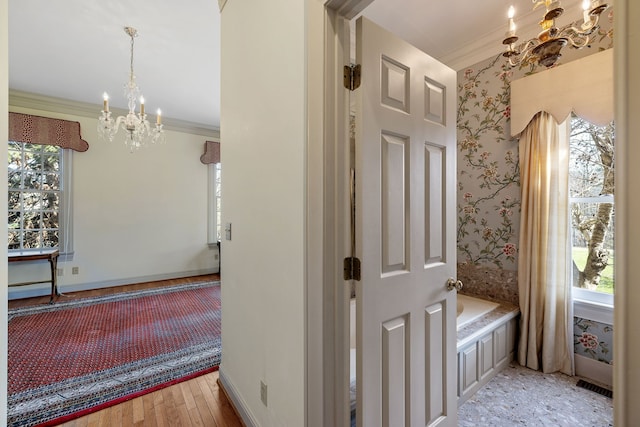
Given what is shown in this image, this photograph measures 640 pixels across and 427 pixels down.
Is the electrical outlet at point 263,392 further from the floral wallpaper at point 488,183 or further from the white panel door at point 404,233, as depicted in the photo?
the floral wallpaper at point 488,183

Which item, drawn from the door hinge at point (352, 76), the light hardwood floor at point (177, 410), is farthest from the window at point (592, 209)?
the light hardwood floor at point (177, 410)

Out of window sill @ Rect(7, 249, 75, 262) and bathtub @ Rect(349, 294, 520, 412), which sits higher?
window sill @ Rect(7, 249, 75, 262)

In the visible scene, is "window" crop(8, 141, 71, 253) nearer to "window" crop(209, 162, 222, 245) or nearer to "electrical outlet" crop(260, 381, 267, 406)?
"window" crop(209, 162, 222, 245)

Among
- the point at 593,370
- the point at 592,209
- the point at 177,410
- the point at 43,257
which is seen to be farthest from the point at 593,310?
the point at 43,257

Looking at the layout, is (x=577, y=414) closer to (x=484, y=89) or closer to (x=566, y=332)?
(x=566, y=332)

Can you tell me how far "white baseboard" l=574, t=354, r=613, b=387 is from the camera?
2.02 metres

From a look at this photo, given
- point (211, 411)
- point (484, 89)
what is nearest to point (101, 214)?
point (211, 411)

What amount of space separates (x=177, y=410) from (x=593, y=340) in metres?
2.92

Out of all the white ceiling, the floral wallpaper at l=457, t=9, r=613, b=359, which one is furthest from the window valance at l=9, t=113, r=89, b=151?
the floral wallpaper at l=457, t=9, r=613, b=359

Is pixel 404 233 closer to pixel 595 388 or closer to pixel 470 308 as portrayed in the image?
pixel 470 308

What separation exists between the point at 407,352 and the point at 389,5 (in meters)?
2.33

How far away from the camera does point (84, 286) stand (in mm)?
4238

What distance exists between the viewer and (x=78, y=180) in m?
4.11

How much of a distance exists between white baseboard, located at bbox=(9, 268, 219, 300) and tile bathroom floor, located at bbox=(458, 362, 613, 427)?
465 centimetres
